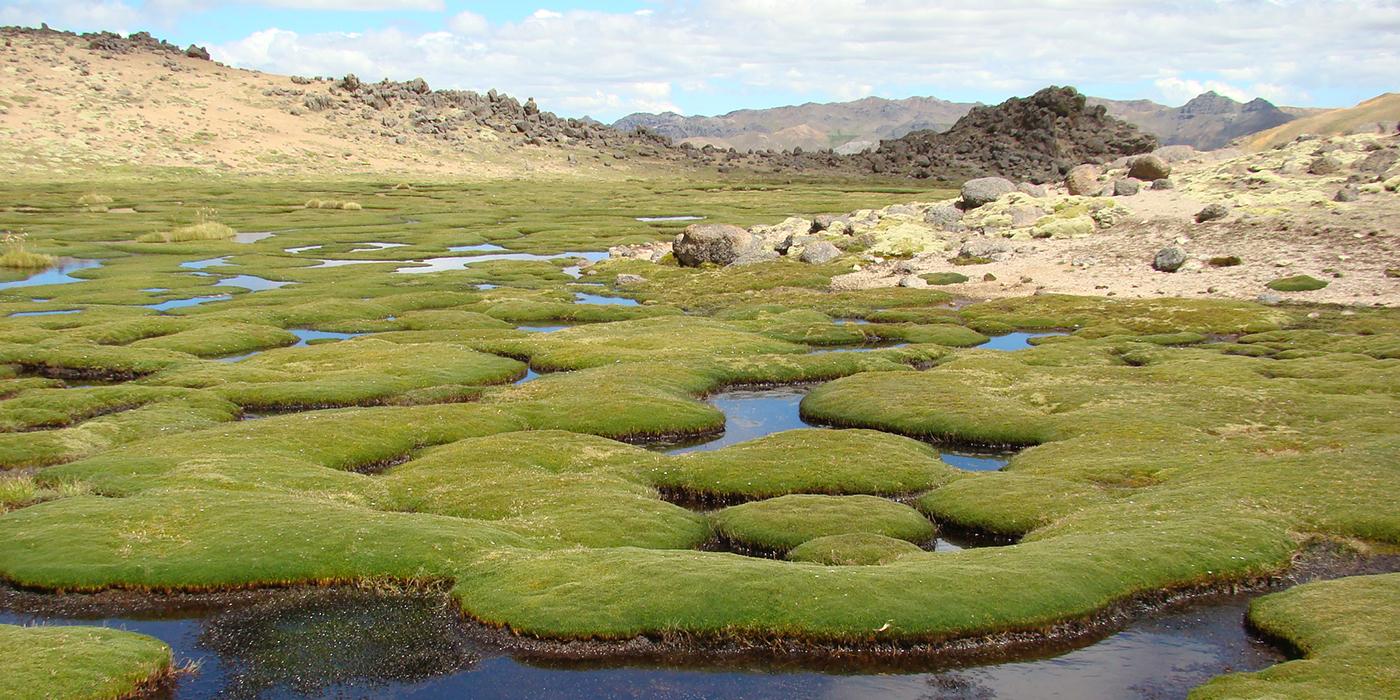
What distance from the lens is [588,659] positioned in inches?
Answer: 883

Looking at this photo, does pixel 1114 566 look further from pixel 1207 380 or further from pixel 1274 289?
pixel 1274 289

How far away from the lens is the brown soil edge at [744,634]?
22422 millimetres

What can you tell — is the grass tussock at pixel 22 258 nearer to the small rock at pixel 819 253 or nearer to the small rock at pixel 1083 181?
the small rock at pixel 819 253

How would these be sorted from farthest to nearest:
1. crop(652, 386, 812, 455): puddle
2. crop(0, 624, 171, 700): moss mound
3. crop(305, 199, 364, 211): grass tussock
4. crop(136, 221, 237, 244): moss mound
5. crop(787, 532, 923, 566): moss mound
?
crop(305, 199, 364, 211): grass tussock < crop(136, 221, 237, 244): moss mound < crop(652, 386, 812, 455): puddle < crop(787, 532, 923, 566): moss mound < crop(0, 624, 171, 700): moss mound

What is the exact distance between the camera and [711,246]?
90.1m

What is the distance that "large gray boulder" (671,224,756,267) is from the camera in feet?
296

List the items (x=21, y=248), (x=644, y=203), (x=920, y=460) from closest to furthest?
(x=920, y=460) → (x=21, y=248) → (x=644, y=203)

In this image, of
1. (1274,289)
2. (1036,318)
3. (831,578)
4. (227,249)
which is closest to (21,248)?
(227,249)

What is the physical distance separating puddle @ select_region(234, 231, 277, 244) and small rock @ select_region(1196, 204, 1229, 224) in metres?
86.4

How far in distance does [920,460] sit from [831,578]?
41.1 ft

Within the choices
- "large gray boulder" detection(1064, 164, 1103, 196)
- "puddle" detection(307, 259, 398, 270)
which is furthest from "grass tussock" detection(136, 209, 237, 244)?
"large gray boulder" detection(1064, 164, 1103, 196)

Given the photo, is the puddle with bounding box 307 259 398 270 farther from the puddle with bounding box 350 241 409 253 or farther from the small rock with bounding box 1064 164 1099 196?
the small rock with bounding box 1064 164 1099 196

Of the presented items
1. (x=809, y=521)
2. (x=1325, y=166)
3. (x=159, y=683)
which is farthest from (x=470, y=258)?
(x=159, y=683)

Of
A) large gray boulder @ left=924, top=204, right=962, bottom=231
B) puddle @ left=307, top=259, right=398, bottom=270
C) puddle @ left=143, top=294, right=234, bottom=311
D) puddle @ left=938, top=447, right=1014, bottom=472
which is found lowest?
puddle @ left=938, top=447, right=1014, bottom=472
